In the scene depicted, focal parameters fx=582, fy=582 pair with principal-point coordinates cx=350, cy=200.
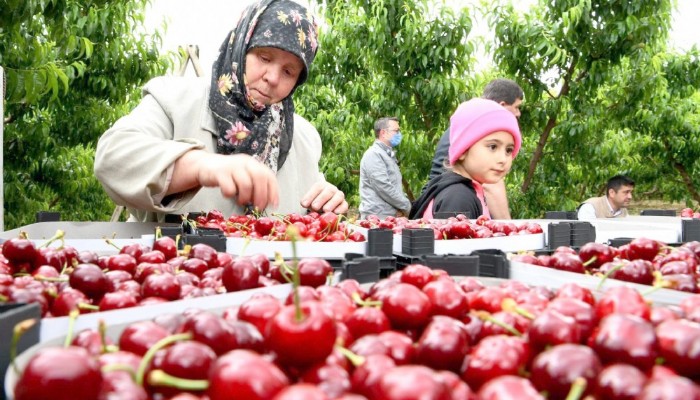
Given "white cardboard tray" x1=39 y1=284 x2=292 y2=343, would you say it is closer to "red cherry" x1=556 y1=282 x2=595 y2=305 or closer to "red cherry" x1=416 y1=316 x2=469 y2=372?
"red cherry" x1=416 y1=316 x2=469 y2=372

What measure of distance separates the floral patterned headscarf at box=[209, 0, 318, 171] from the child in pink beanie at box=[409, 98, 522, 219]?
1.08m

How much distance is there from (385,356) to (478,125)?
2770 millimetres

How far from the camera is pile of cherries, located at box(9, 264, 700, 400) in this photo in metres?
0.56

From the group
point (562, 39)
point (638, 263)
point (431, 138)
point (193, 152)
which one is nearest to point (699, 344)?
point (638, 263)

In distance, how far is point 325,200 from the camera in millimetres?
2535

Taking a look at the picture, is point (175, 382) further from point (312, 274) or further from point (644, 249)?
point (644, 249)

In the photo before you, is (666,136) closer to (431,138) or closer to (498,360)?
(431,138)

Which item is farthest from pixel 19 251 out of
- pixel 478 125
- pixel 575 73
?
pixel 575 73

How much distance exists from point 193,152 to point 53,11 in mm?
2230

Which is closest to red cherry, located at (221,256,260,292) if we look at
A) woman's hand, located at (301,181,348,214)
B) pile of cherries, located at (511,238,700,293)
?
pile of cherries, located at (511,238,700,293)

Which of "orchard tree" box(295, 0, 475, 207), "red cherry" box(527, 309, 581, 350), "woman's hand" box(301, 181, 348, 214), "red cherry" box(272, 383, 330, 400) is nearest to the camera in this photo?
"red cherry" box(272, 383, 330, 400)

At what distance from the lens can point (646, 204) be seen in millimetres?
19922

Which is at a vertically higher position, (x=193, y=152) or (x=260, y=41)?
(x=260, y=41)

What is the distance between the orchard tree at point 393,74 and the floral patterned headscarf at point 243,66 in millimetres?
5269
